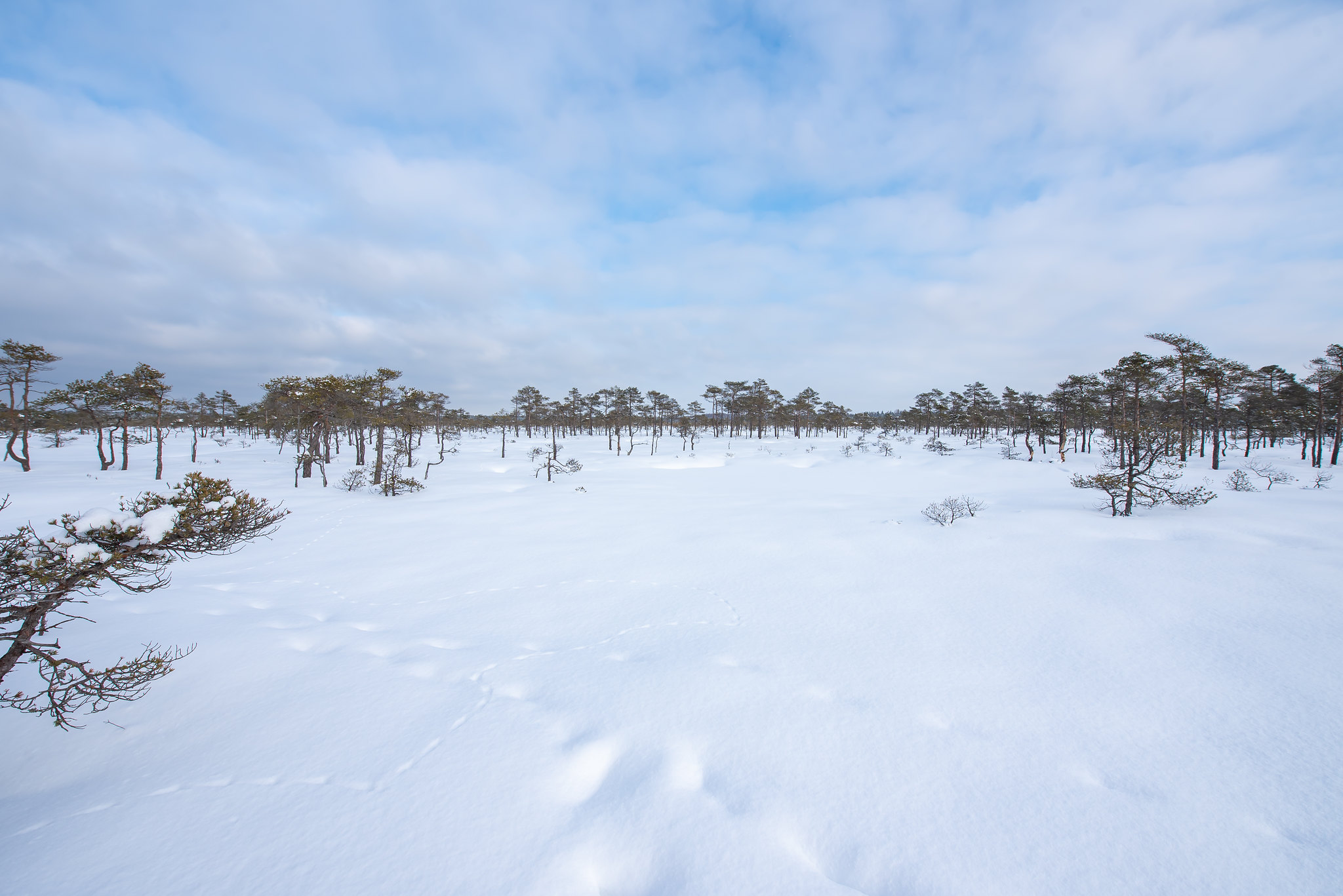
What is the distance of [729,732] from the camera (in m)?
3.72

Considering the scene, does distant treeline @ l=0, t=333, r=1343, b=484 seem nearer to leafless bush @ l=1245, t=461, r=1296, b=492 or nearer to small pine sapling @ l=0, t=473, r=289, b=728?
leafless bush @ l=1245, t=461, r=1296, b=492

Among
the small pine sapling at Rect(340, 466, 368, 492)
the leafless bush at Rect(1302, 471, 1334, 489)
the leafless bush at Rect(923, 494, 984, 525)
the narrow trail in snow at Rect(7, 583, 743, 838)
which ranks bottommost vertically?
the narrow trail in snow at Rect(7, 583, 743, 838)

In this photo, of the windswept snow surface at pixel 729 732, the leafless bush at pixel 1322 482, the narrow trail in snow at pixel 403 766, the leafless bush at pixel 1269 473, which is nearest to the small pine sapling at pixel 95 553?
the narrow trail in snow at pixel 403 766

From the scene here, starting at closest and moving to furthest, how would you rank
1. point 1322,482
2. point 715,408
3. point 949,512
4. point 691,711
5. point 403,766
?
point 403,766 → point 691,711 → point 949,512 → point 1322,482 → point 715,408

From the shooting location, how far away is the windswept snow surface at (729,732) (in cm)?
260

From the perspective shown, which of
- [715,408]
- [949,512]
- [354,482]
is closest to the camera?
[949,512]

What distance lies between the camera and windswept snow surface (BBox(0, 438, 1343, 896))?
260 cm

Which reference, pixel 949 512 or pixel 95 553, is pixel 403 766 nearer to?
pixel 95 553

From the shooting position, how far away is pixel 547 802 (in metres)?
3.04

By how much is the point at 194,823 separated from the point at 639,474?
23600 millimetres

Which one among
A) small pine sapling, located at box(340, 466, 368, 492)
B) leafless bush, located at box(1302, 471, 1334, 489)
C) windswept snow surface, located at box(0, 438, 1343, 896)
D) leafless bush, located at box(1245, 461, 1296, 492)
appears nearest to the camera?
windswept snow surface, located at box(0, 438, 1343, 896)

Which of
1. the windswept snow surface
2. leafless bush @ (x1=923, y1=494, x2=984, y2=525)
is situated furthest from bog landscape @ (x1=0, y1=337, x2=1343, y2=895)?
leafless bush @ (x1=923, y1=494, x2=984, y2=525)

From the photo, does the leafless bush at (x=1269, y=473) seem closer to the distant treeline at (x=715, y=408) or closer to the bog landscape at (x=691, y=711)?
the distant treeline at (x=715, y=408)

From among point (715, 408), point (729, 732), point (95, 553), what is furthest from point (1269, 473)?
point (715, 408)
